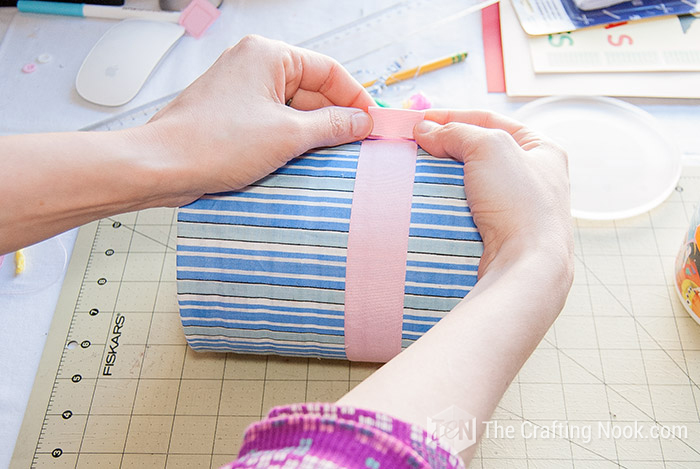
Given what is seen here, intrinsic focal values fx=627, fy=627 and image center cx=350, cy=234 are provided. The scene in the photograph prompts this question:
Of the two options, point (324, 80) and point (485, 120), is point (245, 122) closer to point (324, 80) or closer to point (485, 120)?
point (324, 80)

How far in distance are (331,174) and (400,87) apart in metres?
0.46

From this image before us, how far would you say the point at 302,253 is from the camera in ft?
2.67

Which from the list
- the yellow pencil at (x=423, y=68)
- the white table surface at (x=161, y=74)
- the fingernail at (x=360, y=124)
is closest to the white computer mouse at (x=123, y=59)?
the white table surface at (x=161, y=74)

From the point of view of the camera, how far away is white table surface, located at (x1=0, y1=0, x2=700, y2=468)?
1.16 metres

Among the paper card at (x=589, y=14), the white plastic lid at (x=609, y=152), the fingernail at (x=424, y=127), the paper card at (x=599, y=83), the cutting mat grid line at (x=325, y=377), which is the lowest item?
the cutting mat grid line at (x=325, y=377)

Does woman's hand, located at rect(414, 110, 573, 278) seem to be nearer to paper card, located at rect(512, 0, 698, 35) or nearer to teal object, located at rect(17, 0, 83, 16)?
paper card, located at rect(512, 0, 698, 35)

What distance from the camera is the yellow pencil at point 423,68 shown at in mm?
1240

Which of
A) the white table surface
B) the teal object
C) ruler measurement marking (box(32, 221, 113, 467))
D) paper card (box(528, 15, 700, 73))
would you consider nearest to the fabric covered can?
ruler measurement marking (box(32, 221, 113, 467))

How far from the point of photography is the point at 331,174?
0.85 meters

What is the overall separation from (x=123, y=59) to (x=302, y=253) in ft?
2.36

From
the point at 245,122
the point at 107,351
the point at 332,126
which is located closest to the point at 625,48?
the point at 332,126

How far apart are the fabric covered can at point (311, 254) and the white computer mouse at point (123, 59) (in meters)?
0.54

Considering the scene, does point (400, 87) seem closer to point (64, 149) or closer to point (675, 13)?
point (675, 13)

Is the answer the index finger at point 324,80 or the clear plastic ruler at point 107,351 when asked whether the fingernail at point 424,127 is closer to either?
the index finger at point 324,80
